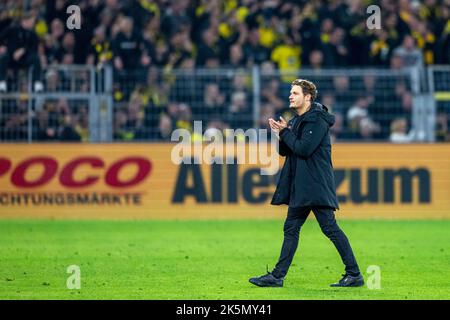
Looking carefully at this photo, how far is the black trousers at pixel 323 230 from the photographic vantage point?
11836 millimetres

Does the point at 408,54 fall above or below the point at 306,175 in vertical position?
above

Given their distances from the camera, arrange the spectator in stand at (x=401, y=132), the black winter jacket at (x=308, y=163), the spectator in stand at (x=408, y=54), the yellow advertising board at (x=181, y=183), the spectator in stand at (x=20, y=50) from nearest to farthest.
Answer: the black winter jacket at (x=308, y=163) < the spectator in stand at (x=20, y=50) < the yellow advertising board at (x=181, y=183) < the spectator in stand at (x=401, y=132) < the spectator in stand at (x=408, y=54)

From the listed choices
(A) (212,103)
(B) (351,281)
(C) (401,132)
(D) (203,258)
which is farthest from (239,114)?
(B) (351,281)

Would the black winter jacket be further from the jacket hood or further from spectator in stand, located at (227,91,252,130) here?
spectator in stand, located at (227,91,252,130)

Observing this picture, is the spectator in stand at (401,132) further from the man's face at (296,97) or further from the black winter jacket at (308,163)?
the man's face at (296,97)

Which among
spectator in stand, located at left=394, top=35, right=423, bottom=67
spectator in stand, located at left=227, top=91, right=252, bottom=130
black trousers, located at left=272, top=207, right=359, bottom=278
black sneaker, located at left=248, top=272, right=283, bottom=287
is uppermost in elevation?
spectator in stand, located at left=394, top=35, right=423, bottom=67

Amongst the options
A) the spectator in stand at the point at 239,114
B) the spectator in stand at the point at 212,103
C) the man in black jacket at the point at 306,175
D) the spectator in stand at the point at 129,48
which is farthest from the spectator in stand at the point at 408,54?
the man in black jacket at the point at 306,175

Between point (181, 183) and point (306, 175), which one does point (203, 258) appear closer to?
point (306, 175)

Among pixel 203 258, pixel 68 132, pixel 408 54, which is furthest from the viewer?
pixel 408 54

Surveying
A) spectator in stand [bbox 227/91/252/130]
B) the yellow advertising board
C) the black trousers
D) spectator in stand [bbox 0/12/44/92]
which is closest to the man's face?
the black trousers

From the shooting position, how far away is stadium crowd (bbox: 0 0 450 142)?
70.5 feet

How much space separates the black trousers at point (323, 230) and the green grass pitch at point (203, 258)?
0.31 metres

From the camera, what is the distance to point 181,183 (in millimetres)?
21688

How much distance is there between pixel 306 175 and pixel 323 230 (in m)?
0.60
